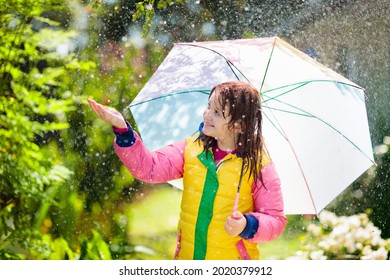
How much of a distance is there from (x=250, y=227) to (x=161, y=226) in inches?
75.4

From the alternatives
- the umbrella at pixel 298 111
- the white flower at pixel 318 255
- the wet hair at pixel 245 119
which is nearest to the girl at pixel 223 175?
the wet hair at pixel 245 119

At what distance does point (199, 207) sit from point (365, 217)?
2.00m

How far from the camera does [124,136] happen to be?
75.1 inches

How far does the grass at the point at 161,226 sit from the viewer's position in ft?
12.1

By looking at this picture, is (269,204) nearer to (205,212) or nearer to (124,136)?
(205,212)

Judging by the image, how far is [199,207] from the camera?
198cm

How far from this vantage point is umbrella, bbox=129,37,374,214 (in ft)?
7.25

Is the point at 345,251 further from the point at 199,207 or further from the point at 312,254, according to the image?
the point at 199,207

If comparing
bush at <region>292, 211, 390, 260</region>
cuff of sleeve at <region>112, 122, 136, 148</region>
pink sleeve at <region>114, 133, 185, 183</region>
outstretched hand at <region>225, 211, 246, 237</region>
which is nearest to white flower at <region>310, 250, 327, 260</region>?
bush at <region>292, 211, 390, 260</region>

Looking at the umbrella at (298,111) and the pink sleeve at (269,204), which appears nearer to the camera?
the pink sleeve at (269,204)

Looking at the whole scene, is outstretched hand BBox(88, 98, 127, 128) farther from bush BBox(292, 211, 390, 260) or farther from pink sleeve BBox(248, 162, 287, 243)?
bush BBox(292, 211, 390, 260)

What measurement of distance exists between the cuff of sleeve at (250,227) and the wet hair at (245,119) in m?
0.16

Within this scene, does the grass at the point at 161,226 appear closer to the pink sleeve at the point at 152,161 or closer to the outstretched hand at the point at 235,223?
the pink sleeve at the point at 152,161
